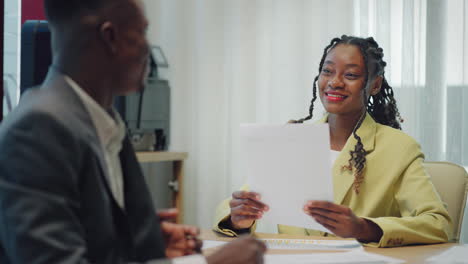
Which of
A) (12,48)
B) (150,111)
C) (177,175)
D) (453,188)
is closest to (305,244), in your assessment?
(453,188)

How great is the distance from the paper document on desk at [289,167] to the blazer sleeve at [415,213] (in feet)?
0.67

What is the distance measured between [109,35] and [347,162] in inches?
49.9

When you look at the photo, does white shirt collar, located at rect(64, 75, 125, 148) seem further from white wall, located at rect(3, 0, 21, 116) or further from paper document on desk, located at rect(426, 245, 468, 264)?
white wall, located at rect(3, 0, 21, 116)

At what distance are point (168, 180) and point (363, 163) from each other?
2.00 m

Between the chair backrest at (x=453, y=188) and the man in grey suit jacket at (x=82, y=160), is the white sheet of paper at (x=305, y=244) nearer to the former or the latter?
the chair backrest at (x=453, y=188)

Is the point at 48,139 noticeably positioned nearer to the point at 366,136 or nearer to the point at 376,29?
the point at 366,136

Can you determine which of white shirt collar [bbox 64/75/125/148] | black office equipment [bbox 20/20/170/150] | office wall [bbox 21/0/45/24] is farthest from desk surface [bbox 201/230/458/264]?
office wall [bbox 21/0/45/24]

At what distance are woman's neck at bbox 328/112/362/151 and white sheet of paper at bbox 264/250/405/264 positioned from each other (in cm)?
64

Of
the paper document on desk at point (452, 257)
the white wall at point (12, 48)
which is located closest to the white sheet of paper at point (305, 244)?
the paper document on desk at point (452, 257)

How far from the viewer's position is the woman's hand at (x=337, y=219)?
142 cm

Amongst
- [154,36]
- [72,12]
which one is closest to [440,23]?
[154,36]

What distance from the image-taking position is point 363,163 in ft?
5.99

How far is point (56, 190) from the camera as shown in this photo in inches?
25.1

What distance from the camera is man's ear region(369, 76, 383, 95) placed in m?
2.03
